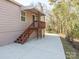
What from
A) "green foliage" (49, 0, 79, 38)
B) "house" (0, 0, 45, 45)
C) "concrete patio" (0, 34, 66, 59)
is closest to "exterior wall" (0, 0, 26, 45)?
"house" (0, 0, 45, 45)

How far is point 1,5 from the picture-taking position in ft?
39.2

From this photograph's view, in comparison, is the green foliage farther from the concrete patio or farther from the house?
the concrete patio

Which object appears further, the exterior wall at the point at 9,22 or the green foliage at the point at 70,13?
the green foliage at the point at 70,13

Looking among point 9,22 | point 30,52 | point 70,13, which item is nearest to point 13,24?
point 9,22

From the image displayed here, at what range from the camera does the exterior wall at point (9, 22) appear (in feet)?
39.9

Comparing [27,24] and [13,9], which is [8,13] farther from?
[27,24]

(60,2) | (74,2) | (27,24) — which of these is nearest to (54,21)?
(60,2)

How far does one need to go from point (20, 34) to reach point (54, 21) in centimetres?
2111

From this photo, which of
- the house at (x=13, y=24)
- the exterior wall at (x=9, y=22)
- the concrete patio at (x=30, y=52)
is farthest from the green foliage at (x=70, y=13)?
the concrete patio at (x=30, y=52)

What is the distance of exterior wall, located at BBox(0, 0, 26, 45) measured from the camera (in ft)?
39.9

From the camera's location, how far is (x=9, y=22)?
13.4 metres

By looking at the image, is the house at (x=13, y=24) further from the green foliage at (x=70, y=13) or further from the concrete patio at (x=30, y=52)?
the green foliage at (x=70, y=13)

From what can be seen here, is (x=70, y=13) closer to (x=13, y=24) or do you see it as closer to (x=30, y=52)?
(x=13, y=24)

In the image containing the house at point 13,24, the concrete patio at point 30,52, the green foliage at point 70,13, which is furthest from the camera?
the green foliage at point 70,13
